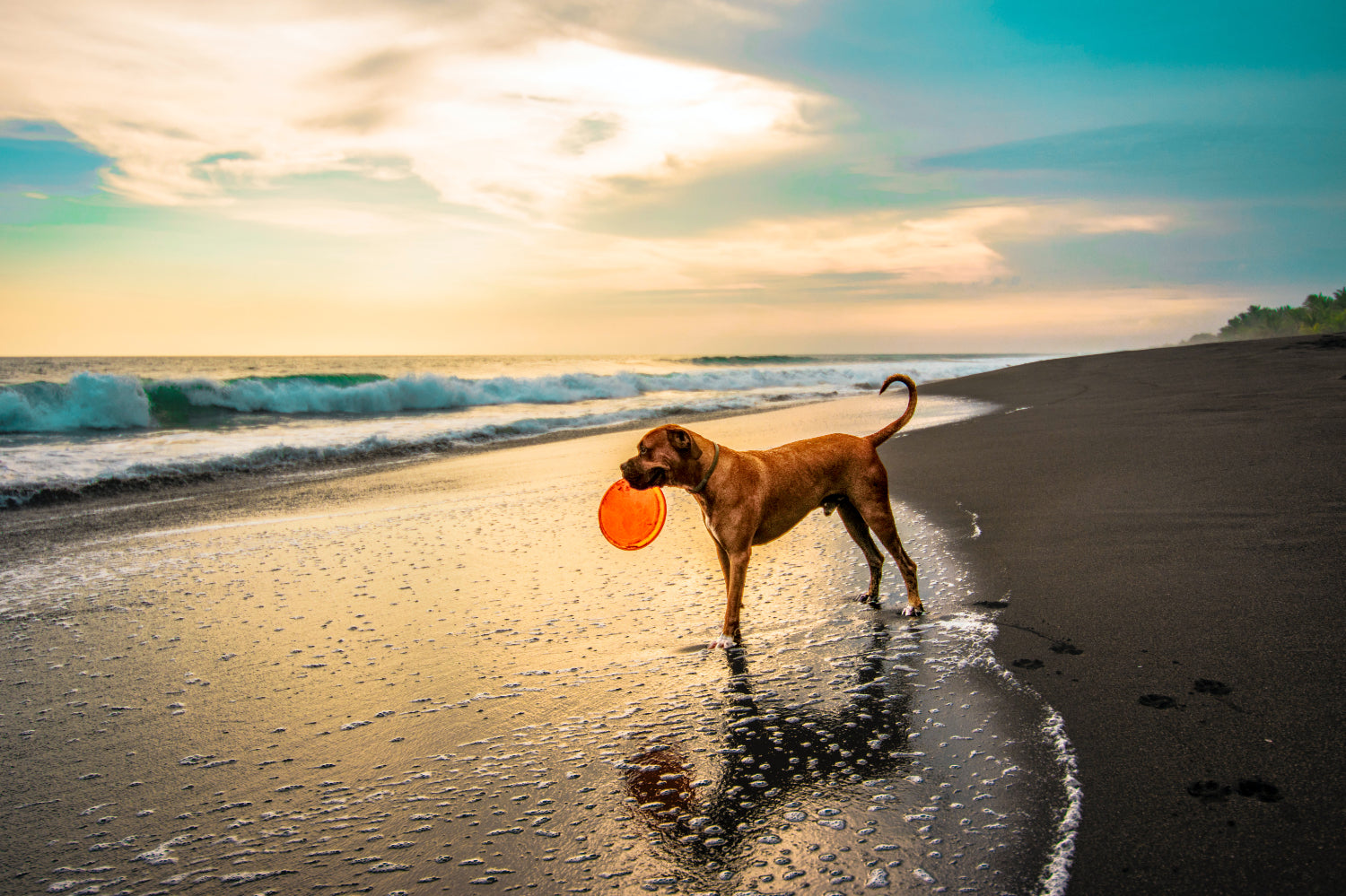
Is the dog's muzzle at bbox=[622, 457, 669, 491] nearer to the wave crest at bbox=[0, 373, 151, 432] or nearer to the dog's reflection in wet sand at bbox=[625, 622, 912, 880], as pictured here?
the dog's reflection in wet sand at bbox=[625, 622, 912, 880]

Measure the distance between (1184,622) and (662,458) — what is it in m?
2.54

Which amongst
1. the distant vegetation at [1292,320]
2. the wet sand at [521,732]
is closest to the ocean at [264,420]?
the wet sand at [521,732]

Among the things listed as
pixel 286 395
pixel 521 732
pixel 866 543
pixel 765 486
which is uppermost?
pixel 286 395

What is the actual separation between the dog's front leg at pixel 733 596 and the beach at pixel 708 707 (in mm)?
106

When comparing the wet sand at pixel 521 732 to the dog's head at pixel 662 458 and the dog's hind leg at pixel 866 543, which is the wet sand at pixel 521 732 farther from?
the dog's head at pixel 662 458

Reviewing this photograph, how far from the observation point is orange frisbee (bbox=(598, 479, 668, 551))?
14.4ft

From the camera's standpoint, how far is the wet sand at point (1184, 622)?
1.98 m

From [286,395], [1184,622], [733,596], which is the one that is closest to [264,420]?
[286,395]

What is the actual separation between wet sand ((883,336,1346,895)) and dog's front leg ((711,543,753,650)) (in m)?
1.23

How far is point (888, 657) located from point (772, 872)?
1.66 meters

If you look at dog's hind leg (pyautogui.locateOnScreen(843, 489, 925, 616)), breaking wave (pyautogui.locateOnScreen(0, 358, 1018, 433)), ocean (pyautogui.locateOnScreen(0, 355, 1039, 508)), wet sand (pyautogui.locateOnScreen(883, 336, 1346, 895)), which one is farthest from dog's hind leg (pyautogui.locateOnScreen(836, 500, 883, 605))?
breaking wave (pyautogui.locateOnScreen(0, 358, 1018, 433))

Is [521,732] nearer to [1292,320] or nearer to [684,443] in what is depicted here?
[684,443]

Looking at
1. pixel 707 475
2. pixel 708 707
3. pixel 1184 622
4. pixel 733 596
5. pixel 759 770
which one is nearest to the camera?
pixel 759 770

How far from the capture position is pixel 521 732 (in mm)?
2969
